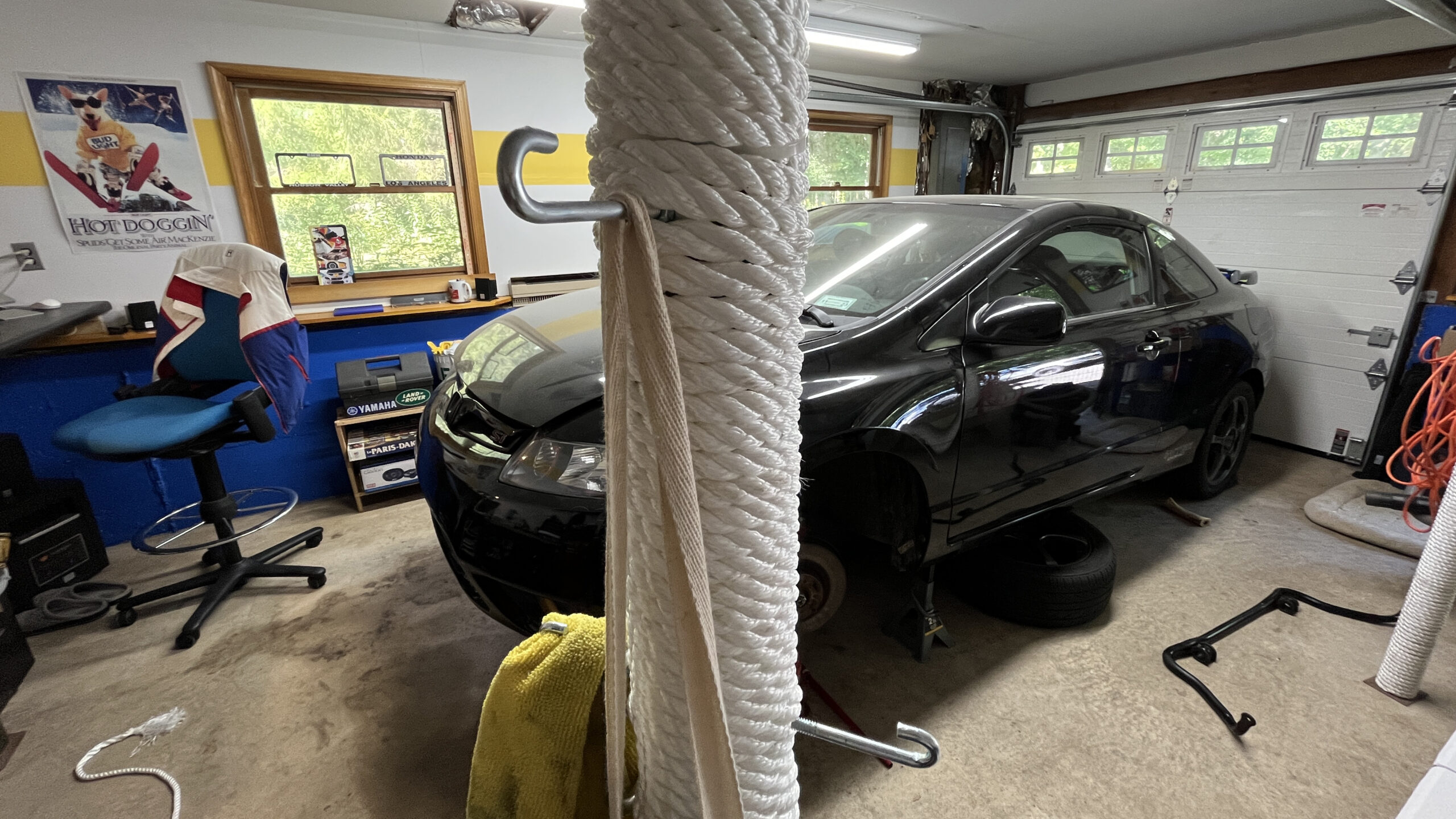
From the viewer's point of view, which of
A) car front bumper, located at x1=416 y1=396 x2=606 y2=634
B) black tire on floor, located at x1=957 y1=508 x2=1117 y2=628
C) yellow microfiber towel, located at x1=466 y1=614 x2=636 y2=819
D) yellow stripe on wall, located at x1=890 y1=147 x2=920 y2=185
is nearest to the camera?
yellow microfiber towel, located at x1=466 y1=614 x2=636 y2=819

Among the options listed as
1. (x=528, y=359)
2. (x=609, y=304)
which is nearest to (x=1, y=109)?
(x=528, y=359)

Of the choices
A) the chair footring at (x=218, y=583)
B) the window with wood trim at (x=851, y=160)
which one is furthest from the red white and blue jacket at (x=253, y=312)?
the window with wood trim at (x=851, y=160)

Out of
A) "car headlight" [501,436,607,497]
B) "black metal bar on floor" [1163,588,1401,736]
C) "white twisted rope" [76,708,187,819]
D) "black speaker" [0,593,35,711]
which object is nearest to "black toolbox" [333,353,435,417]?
"black speaker" [0,593,35,711]

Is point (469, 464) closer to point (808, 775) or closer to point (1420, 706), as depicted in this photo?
point (808, 775)

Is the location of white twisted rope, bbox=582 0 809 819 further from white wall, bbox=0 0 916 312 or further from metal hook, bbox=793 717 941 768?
white wall, bbox=0 0 916 312

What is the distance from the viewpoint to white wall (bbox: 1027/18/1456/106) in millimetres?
3467

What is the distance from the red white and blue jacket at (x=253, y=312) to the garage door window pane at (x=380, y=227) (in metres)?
1.04

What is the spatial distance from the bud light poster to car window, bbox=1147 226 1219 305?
4.36 metres

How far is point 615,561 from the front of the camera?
474mm

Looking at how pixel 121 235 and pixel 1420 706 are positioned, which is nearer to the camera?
pixel 1420 706

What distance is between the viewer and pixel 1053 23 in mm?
3688

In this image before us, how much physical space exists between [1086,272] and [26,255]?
446 centimetres

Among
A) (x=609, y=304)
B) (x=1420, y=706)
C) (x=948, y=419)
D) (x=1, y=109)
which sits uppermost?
(x=1, y=109)

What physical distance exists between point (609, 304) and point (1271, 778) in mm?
2159
